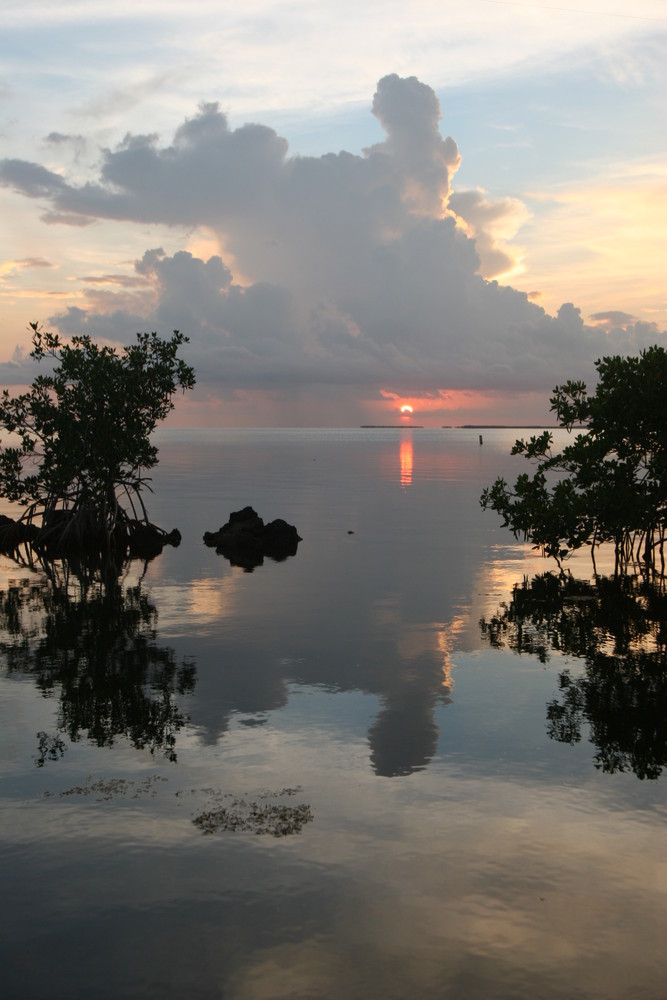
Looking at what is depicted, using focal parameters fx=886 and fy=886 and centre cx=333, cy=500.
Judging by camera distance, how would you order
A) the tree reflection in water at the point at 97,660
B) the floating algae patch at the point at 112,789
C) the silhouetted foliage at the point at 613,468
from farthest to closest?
1. the silhouetted foliage at the point at 613,468
2. the tree reflection in water at the point at 97,660
3. the floating algae patch at the point at 112,789

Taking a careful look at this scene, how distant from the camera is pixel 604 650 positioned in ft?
90.4

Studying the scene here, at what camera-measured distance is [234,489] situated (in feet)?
326

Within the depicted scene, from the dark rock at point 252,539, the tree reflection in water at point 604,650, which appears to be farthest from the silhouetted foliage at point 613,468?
the dark rock at point 252,539

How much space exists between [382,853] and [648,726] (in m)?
9.00

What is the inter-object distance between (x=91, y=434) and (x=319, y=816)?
4120cm

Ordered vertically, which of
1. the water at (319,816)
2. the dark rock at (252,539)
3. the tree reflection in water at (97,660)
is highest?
the dark rock at (252,539)

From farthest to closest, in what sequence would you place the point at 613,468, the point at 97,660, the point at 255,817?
the point at 613,468 → the point at 97,660 → the point at 255,817

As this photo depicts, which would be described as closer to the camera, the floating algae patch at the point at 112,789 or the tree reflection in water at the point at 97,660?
the floating algae patch at the point at 112,789

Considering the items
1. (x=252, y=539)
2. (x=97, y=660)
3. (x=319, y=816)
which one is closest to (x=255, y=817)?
(x=319, y=816)

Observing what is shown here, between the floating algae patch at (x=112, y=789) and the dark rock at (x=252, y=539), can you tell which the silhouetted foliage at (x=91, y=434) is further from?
the floating algae patch at (x=112, y=789)

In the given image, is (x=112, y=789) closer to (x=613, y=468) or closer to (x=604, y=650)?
(x=604, y=650)

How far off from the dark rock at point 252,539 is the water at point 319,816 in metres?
19.0

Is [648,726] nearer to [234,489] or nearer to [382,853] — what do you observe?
[382,853]

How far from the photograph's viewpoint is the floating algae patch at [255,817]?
15219mm
